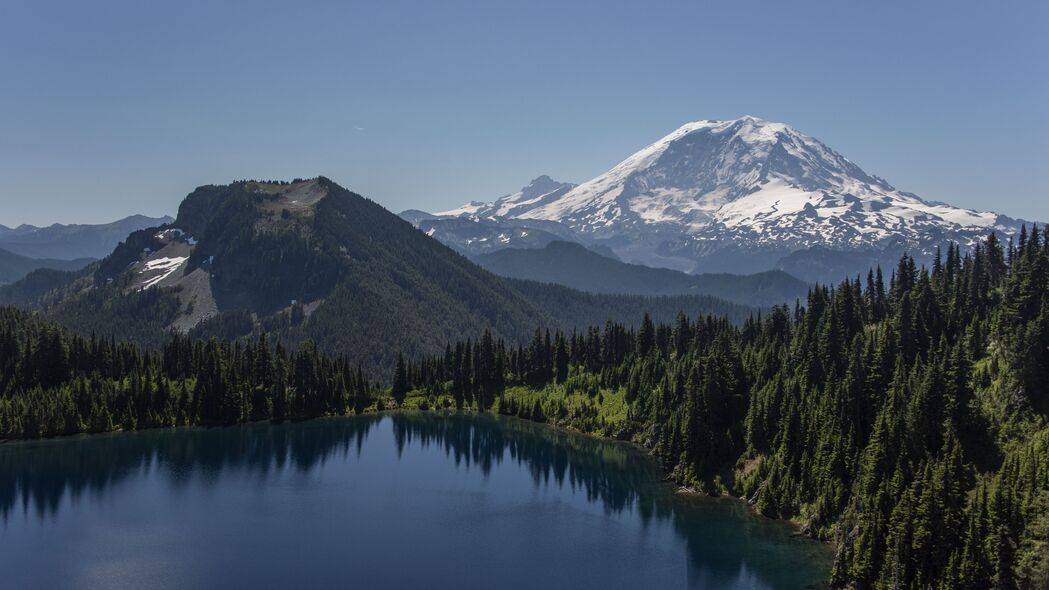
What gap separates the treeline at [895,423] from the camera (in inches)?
3531

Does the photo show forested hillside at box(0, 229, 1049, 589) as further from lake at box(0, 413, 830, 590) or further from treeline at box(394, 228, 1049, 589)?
lake at box(0, 413, 830, 590)

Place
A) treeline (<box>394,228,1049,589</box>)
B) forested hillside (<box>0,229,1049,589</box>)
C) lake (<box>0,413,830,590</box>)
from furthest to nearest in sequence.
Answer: lake (<box>0,413,830,590</box>)
forested hillside (<box>0,229,1049,589</box>)
treeline (<box>394,228,1049,589</box>)

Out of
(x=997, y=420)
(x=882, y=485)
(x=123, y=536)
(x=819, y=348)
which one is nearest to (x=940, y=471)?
(x=882, y=485)

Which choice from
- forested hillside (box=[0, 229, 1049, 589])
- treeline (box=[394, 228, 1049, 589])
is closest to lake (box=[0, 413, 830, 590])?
forested hillside (box=[0, 229, 1049, 589])

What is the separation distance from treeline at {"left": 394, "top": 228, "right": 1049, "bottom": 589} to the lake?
819 cm

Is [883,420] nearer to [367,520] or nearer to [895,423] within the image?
[895,423]

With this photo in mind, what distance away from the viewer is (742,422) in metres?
151

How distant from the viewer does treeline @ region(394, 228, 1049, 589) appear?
8969cm

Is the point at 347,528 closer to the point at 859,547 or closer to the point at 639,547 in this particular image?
the point at 639,547

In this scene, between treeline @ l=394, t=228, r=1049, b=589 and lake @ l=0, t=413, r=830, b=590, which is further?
lake @ l=0, t=413, r=830, b=590

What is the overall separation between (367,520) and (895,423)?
76455 millimetres

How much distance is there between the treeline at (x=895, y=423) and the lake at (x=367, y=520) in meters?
8.19

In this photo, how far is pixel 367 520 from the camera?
436ft

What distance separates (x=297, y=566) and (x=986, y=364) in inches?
3941
